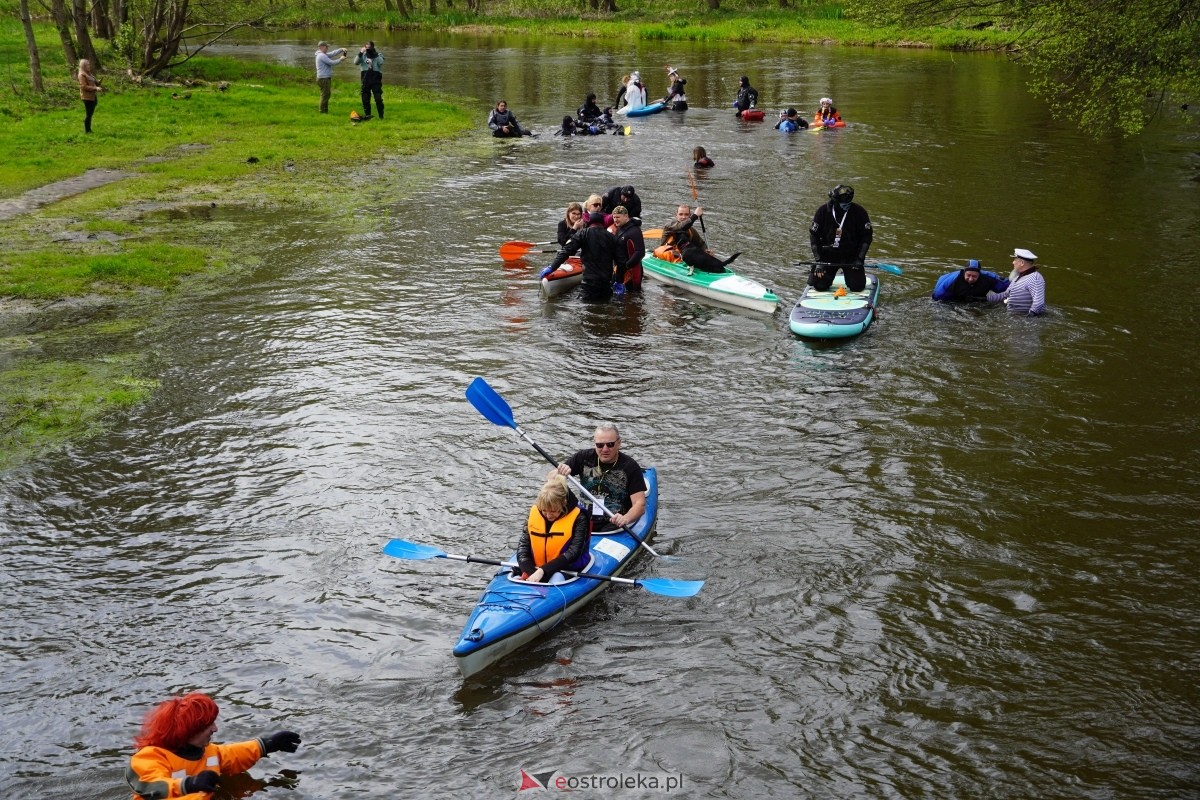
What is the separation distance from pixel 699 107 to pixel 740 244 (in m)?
17.6

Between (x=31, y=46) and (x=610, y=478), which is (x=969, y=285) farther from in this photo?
(x=31, y=46)

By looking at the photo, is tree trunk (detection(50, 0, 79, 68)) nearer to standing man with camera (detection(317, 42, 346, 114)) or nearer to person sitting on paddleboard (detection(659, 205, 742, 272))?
standing man with camera (detection(317, 42, 346, 114))

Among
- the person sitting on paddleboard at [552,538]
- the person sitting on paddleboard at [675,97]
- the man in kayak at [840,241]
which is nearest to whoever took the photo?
the person sitting on paddleboard at [552,538]

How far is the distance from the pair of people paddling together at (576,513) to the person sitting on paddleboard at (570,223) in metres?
7.99

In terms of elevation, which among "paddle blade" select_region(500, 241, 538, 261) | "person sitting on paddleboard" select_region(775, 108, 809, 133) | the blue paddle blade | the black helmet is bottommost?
the blue paddle blade

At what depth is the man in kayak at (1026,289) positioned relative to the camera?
50.0 feet

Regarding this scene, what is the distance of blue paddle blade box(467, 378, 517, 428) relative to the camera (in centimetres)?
1066

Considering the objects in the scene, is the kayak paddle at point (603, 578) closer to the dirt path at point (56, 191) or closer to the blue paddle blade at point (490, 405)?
the blue paddle blade at point (490, 405)

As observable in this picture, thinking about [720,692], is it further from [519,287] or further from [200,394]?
[519,287]

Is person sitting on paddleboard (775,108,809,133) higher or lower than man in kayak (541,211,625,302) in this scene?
higher

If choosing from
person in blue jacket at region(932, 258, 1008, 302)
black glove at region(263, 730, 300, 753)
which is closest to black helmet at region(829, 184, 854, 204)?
person in blue jacket at region(932, 258, 1008, 302)

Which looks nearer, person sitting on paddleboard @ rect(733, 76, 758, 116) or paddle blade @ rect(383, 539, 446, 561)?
paddle blade @ rect(383, 539, 446, 561)

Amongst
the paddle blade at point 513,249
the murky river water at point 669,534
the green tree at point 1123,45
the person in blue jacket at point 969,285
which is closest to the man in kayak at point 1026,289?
the person in blue jacket at point 969,285

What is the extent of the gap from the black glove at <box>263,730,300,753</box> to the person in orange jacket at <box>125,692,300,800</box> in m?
0.38
